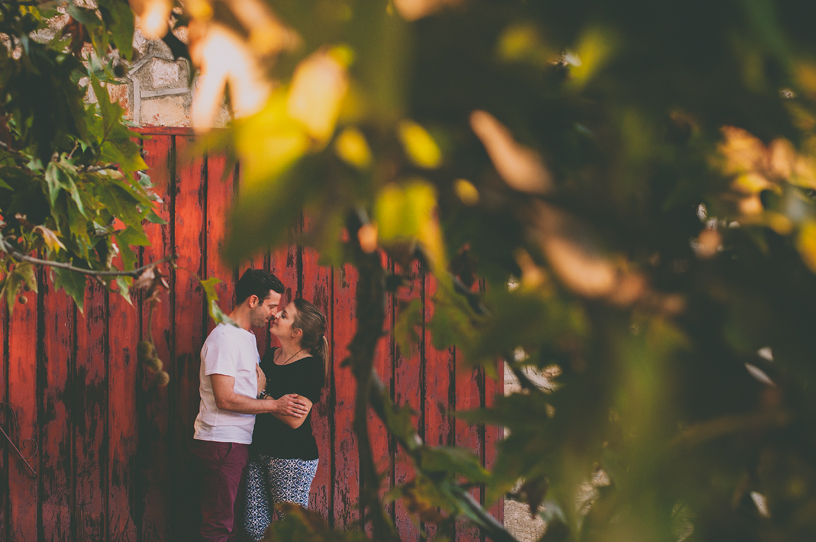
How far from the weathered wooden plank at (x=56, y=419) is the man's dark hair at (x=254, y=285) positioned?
80 cm

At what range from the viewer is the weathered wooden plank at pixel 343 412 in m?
2.76

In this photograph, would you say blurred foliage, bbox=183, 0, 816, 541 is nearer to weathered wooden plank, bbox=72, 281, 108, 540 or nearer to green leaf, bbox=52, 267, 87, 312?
green leaf, bbox=52, 267, 87, 312

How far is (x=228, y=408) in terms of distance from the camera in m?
2.39

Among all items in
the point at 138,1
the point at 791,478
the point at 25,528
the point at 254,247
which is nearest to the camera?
the point at 254,247

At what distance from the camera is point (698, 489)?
222mm

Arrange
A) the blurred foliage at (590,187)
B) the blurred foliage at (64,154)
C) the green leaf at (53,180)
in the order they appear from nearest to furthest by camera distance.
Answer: the blurred foliage at (590,187), the blurred foliage at (64,154), the green leaf at (53,180)

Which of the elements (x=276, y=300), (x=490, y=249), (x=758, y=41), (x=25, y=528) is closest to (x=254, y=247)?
(x=758, y=41)

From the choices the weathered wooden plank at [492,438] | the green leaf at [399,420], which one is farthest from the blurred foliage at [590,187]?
the weathered wooden plank at [492,438]

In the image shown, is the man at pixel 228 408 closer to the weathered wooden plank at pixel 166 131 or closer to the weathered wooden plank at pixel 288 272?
the weathered wooden plank at pixel 288 272

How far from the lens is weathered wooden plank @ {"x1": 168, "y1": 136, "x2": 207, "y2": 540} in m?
2.60

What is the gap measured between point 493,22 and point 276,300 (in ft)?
8.33

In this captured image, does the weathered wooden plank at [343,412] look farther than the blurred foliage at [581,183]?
Yes

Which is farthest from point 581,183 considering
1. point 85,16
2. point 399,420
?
point 85,16

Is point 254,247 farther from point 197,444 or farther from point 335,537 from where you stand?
point 197,444
